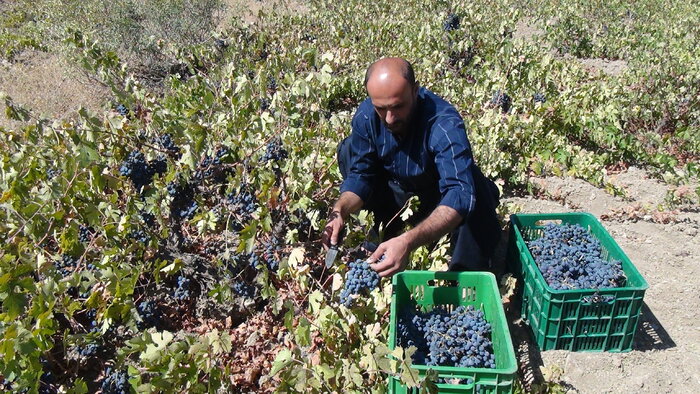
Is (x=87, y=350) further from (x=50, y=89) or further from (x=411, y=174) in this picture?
(x=50, y=89)

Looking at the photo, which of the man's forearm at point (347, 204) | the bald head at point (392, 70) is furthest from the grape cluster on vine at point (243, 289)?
the bald head at point (392, 70)

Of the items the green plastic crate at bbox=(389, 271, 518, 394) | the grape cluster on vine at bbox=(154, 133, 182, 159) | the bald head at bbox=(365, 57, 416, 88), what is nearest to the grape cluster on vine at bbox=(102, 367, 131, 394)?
the green plastic crate at bbox=(389, 271, 518, 394)

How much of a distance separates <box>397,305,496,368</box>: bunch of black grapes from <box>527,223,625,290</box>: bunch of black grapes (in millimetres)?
516

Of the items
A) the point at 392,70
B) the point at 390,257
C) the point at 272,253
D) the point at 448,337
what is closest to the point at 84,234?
the point at 272,253

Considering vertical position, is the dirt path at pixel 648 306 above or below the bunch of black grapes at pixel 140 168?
below

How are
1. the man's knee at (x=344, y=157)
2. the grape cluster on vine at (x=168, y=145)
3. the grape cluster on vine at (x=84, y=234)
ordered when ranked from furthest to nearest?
1. the man's knee at (x=344, y=157)
2. the grape cluster on vine at (x=168, y=145)
3. the grape cluster on vine at (x=84, y=234)

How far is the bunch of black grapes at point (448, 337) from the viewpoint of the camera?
222 cm

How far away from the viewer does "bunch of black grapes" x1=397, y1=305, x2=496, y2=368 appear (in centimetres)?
222

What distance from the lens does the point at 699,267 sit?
328 cm

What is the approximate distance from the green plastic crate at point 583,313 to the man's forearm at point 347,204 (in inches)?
35.3

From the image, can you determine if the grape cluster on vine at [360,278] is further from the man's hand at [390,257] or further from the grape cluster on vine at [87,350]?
the grape cluster on vine at [87,350]

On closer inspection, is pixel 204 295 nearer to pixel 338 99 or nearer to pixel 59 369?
pixel 59 369

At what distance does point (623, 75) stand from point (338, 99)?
116 inches

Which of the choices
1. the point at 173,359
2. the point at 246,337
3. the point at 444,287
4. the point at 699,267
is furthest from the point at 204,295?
the point at 699,267
